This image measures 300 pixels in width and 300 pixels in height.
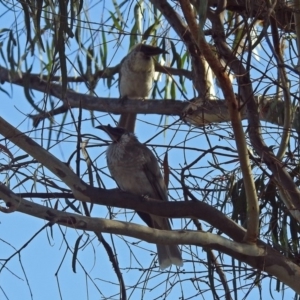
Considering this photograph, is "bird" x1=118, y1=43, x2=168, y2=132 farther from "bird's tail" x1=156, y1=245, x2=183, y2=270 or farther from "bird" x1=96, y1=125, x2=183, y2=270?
"bird's tail" x1=156, y1=245, x2=183, y2=270

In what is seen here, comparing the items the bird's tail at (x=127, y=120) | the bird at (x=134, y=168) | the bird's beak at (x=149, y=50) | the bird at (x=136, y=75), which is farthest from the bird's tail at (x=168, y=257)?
the bird at (x=136, y=75)

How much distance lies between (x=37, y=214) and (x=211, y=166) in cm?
93

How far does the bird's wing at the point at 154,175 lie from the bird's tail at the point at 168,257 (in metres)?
0.51

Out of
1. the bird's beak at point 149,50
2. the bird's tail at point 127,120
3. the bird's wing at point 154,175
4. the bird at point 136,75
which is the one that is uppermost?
the bird at point 136,75

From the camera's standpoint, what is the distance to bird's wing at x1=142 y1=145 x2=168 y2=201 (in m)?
3.76

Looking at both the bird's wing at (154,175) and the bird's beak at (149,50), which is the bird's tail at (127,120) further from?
the bird's wing at (154,175)

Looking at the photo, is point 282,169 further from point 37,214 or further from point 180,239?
point 37,214

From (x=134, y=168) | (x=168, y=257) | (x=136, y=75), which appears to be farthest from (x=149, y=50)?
(x=168, y=257)

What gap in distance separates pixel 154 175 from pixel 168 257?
729 millimetres

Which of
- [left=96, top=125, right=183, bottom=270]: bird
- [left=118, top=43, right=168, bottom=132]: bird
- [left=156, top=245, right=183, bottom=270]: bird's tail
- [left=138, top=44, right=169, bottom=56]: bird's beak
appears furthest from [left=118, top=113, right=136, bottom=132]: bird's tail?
[left=156, top=245, right=183, bottom=270]: bird's tail

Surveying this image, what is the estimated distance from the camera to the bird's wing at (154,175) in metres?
3.76

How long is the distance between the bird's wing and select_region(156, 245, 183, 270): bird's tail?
20.1 inches

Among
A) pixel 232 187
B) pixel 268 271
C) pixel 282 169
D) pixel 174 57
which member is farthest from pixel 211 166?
pixel 174 57

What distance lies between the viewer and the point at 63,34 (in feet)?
7.88
